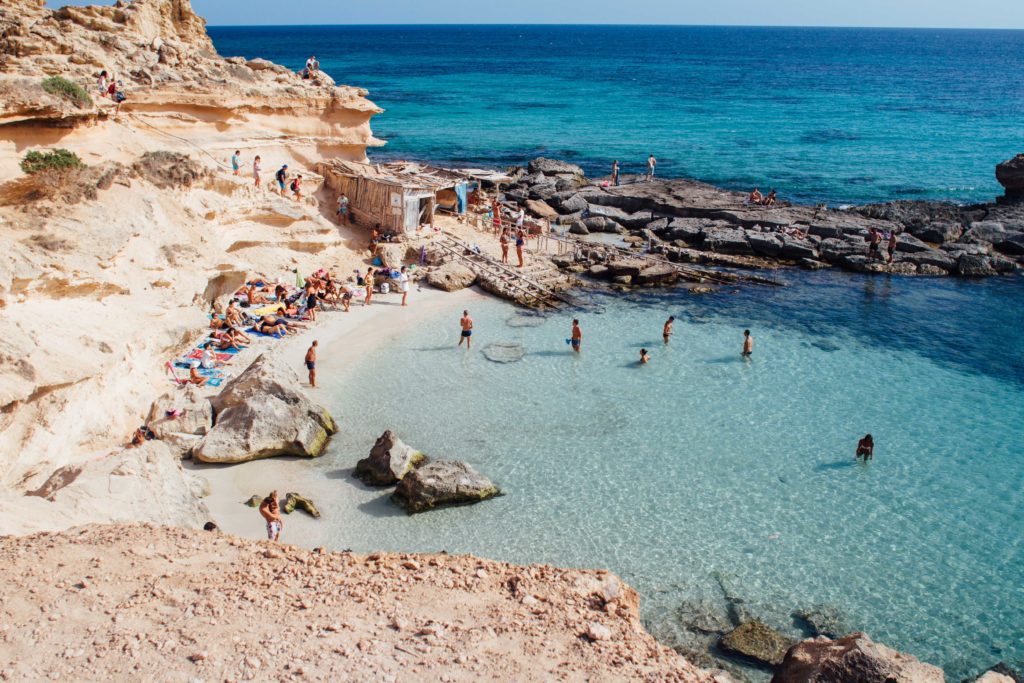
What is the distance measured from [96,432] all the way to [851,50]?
631 feet

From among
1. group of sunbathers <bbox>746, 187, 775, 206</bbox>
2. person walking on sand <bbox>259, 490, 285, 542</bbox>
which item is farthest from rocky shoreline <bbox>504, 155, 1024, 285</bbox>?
person walking on sand <bbox>259, 490, 285, 542</bbox>

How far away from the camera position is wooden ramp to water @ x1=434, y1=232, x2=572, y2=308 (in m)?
26.8

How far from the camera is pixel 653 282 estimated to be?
2928 centimetres

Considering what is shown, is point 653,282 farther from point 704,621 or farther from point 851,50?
point 851,50

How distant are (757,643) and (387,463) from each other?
7914mm

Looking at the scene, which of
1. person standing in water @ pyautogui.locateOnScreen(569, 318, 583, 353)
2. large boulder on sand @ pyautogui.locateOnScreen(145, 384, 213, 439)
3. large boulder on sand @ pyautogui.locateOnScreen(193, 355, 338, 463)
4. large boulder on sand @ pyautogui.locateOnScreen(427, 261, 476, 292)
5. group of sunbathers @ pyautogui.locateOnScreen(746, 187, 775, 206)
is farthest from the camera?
group of sunbathers @ pyautogui.locateOnScreen(746, 187, 775, 206)

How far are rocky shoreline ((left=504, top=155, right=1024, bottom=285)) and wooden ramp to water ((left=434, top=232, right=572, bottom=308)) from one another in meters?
2.58

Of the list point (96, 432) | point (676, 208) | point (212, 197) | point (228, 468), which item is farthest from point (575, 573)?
point (676, 208)

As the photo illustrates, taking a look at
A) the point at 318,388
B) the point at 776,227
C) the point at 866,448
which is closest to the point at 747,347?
the point at 866,448

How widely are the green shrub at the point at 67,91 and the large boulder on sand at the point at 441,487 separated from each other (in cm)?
1326

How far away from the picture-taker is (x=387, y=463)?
1570 cm

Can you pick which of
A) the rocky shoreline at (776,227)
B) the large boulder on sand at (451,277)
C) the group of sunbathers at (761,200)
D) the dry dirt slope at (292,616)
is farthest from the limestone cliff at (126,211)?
the group of sunbathers at (761,200)

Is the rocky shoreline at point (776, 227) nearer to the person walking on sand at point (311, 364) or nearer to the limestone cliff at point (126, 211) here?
the limestone cliff at point (126, 211)

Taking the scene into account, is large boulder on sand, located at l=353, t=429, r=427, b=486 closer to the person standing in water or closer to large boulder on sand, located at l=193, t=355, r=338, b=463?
large boulder on sand, located at l=193, t=355, r=338, b=463
